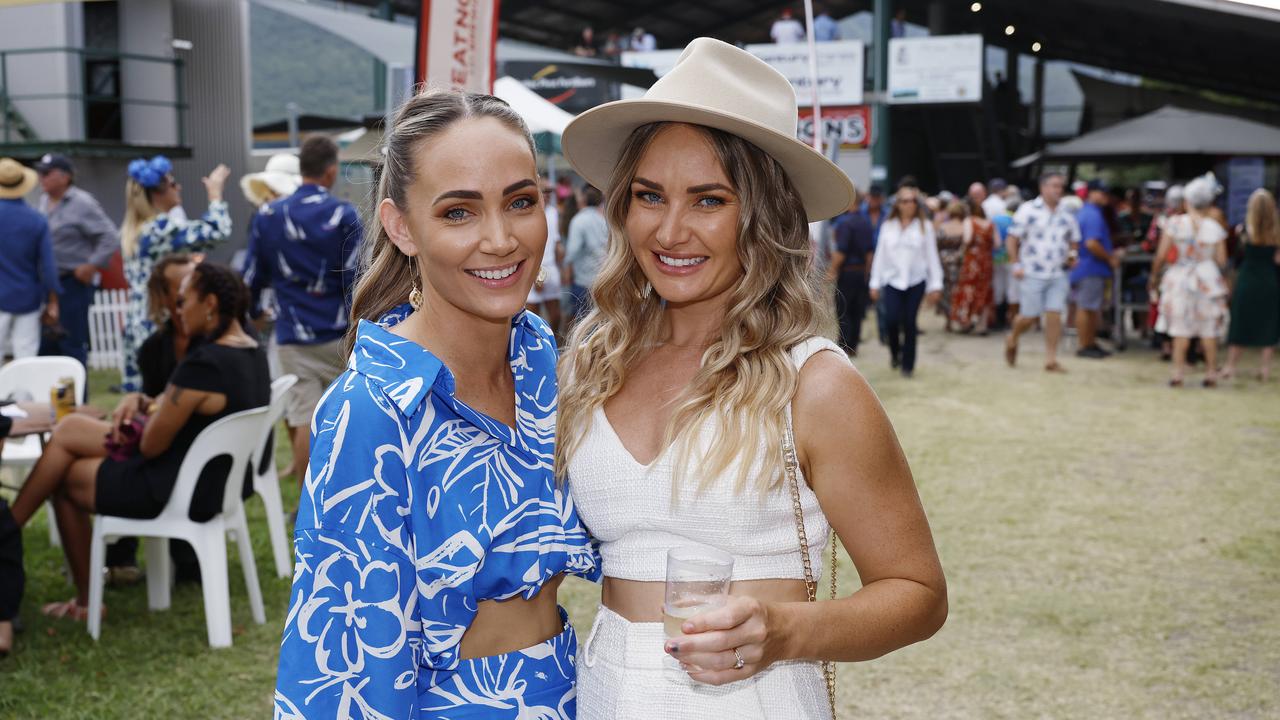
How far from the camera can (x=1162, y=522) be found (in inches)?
261

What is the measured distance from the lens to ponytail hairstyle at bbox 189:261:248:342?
4.95 m

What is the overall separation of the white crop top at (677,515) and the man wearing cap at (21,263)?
8298 mm

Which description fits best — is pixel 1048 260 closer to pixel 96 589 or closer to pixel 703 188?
pixel 96 589

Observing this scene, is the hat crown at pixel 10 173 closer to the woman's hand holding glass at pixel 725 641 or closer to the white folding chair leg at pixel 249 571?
the white folding chair leg at pixel 249 571

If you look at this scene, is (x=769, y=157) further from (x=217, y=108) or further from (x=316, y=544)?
(x=217, y=108)

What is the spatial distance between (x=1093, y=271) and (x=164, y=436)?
11892mm

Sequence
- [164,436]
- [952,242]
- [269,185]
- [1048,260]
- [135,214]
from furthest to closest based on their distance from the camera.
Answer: [952,242] < [1048,260] < [269,185] < [135,214] < [164,436]

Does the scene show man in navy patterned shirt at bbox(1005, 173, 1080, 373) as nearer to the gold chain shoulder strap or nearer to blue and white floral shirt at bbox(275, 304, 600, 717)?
the gold chain shoulder strap

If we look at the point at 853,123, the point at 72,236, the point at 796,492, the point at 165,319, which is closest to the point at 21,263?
the point at 72,236

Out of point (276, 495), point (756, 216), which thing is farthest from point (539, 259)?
point (276, 495)

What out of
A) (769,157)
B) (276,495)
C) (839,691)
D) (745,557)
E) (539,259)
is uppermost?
(769,157)

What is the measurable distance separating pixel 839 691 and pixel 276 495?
2940 mm

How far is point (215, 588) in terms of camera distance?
15.5 feet

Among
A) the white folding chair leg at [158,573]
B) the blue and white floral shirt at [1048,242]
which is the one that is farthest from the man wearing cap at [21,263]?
the blue and white floral shirt at [1048,242]
